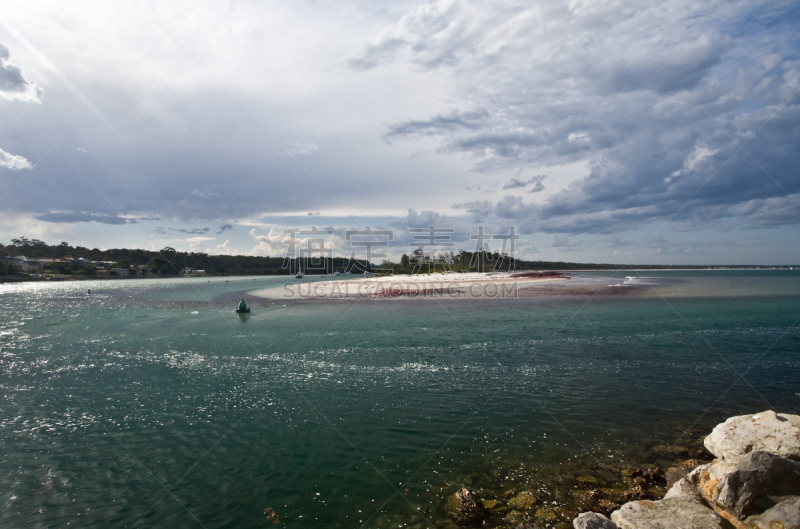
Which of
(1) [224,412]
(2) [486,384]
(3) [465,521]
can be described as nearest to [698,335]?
(2) [486,384]

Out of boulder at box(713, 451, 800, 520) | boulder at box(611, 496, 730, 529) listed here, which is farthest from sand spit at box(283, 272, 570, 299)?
boulder at box(611, 496, 730, 529)

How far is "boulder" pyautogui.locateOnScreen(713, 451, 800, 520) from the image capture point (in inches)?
259

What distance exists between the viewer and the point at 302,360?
20844 millimetres

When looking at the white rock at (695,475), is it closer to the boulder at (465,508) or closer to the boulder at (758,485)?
the boulder at (758,485)

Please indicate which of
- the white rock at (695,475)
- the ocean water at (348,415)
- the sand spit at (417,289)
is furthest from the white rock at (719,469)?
the sand spit at (417,289)

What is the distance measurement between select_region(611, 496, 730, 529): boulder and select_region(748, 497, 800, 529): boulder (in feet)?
1.84

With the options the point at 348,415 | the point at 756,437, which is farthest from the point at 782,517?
the point at 348,415

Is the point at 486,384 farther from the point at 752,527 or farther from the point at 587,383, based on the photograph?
the point at 752,527

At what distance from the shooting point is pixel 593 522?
6.47 meters

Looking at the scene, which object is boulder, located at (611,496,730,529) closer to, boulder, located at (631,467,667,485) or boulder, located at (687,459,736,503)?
boulder, located at (687,459,736,503)

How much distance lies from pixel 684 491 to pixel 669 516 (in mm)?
1377

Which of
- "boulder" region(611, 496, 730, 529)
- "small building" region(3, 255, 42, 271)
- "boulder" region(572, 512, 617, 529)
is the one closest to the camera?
"boulder" region(611, 496, 730, 529)

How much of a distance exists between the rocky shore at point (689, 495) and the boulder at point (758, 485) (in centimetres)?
1

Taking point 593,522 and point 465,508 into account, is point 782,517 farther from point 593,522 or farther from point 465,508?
point 465,508
